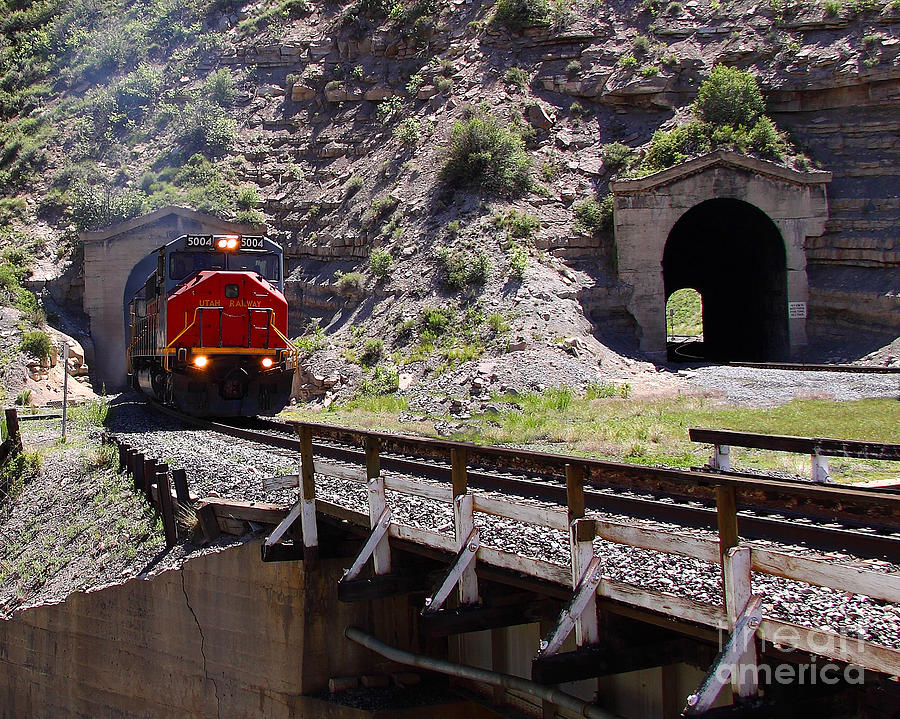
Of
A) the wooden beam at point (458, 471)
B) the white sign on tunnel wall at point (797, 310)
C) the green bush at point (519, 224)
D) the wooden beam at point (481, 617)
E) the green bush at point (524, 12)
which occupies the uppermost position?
the green bush at point (524, 12)

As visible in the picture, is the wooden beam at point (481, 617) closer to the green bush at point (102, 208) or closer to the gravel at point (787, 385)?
the gravel at point (787, 385)

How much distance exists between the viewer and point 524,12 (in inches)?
1391

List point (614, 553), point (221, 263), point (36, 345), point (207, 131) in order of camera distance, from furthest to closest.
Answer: point (207, 131)
point (36, 345)
point (221, 263)
point (614, 553)

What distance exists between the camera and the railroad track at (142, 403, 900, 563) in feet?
17.9

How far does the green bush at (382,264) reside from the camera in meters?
28.6

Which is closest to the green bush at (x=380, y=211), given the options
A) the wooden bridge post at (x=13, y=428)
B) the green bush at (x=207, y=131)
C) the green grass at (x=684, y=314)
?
the green bush at (x=207, y=131)

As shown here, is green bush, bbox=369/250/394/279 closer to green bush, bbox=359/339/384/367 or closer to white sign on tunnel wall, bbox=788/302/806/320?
green bush, bbox=359/339/384/367

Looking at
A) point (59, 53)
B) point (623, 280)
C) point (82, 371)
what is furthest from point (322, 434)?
point (59, 53)

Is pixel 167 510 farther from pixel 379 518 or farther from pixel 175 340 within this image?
pixel 175 340

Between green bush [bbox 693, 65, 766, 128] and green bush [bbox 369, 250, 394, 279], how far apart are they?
1184 centimetres

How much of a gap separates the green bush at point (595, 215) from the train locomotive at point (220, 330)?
39.9 feet

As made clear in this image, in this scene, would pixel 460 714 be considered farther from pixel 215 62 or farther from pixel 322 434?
pixel 215 62

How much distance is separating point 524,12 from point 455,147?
9.35 metres

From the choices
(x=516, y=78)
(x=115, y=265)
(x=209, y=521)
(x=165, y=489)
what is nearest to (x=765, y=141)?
(x=516, y=78)
